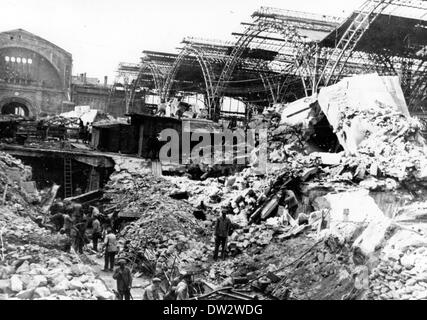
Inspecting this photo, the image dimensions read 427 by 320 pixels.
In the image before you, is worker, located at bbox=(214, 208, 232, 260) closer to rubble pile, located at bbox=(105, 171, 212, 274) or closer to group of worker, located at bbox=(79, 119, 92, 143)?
rubble pile, located at bbox=(105, 171, 212, 274)

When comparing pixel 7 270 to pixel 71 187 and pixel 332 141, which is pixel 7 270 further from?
pixel 332 141

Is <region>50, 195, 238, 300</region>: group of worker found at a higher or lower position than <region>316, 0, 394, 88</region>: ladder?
lower

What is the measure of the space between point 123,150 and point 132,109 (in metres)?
24.3

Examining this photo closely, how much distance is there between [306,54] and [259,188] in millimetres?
12531

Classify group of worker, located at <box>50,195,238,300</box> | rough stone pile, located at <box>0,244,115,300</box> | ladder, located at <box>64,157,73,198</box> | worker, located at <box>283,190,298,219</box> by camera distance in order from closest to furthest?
rough stone pile, located at <box>0,244,115,300</box> < group of worker, located at <box>50,195,238,300</box> < worker, located at <box>283,190,298,219</box> < ladder, located at <box>64,157,73,198</box>

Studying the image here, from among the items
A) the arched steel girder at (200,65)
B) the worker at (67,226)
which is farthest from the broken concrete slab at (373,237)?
the arched steel girder at (200,65)

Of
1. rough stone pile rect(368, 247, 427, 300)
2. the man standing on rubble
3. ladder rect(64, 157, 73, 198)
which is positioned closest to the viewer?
rough stone pile rect(368, 247, 427, 300)

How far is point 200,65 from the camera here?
3150cm

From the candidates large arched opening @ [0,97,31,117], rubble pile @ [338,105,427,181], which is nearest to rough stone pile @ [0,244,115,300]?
rubble pile @ [338,105,427,181]

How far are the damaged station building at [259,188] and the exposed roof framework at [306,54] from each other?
12 centimetres

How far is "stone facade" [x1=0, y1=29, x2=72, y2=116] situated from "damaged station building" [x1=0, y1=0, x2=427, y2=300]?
1211 cm

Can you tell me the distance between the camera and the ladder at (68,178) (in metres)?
18.0

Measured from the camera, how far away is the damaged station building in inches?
283
